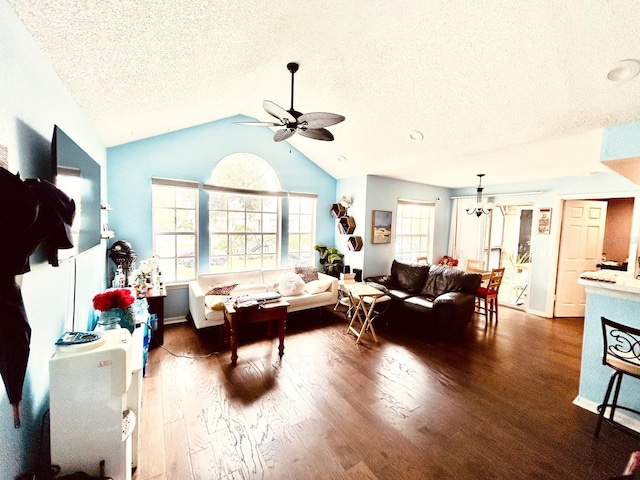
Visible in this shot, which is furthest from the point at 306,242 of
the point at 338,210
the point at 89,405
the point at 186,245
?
the point at 89,405

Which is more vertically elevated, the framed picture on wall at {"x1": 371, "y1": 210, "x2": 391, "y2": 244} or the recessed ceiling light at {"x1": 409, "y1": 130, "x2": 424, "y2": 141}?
the recessed ceiling light at {"x1": 409, "y1": 130, "x2": 424, "y2": 141}

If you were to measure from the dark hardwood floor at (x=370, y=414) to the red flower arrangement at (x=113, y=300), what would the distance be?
908 mm

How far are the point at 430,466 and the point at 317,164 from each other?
4602 millimetres

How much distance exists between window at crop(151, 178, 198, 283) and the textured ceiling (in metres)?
0.82

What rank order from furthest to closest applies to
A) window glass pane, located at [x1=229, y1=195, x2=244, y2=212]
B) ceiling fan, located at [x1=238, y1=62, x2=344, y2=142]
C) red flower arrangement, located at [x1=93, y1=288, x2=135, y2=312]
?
window glass pane, located at [x1=229, y1=195, x2=244, y2=212], ceiling fan, located at [x1=238, y1=62, x2=344, y2=142], red flower arrangement, located at [x1=93, y1=288, x2=135, y2=312]

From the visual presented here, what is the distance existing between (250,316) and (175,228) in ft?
6.49

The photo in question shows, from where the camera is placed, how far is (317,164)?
5195mm

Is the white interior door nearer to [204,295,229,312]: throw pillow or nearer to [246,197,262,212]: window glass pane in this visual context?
[246,197,262,212]: window glass pane

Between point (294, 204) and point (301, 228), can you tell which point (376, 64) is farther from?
point (301, 228)

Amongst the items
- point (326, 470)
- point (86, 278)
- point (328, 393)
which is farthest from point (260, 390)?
point (86, 278)

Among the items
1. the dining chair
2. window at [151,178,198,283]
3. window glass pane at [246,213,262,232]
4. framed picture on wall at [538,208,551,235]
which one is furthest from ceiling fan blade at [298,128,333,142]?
framed picture on wall at [538,208,551,235]

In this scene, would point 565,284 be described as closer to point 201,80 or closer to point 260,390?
point 260,390

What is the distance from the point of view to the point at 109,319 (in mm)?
2045

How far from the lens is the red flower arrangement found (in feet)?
6.58
